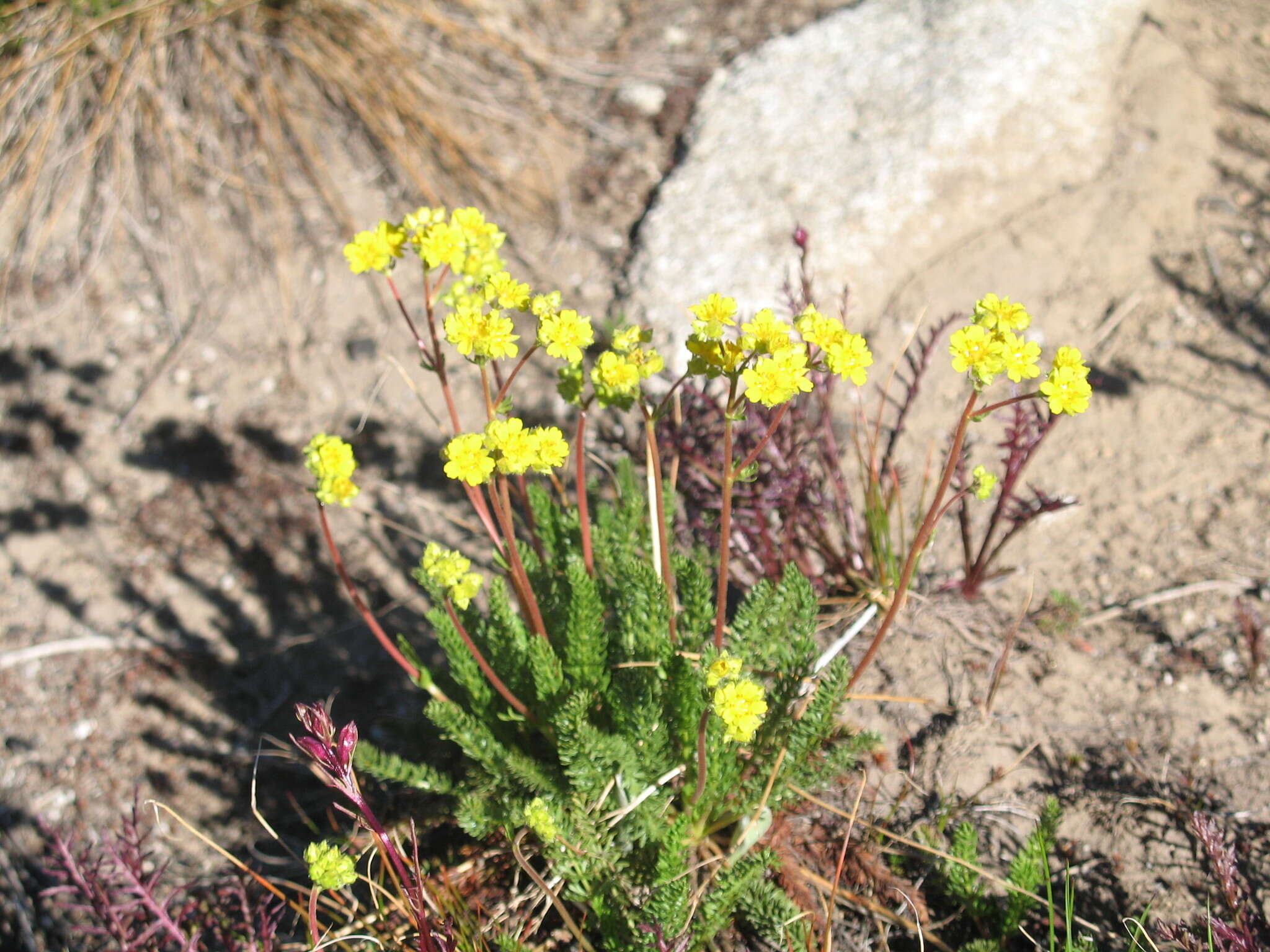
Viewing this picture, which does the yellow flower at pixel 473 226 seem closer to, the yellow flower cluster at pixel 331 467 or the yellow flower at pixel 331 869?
the yellow flower cluster at pixel 331 467

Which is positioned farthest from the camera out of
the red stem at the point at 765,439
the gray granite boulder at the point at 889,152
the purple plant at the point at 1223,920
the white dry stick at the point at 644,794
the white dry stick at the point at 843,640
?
the gray granite boulder at the point at 889,152

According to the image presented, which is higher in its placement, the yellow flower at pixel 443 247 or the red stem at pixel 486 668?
the yellow flower at pixel 443 247

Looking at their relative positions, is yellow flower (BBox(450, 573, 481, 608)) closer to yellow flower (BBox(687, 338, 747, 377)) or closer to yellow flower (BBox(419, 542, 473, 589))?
yellow flower (BBox(419, 542, 473, 589))

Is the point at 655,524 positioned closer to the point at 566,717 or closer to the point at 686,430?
the point at 566,717

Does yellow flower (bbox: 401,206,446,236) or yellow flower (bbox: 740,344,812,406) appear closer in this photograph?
yellow flower (bbox: 740,344,812,406)

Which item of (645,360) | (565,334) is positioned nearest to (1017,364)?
(645,360)

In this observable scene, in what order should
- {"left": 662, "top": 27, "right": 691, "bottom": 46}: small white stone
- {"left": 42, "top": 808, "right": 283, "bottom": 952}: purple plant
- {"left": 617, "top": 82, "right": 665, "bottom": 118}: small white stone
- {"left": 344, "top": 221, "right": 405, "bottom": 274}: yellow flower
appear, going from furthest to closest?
{"left": 662, "top": 27, "right": 691, "bottom": 46}: small white stone < {"left": 617, "top": 82, "right": 665, "bottom": 118}: small white stone < {"left": 42, "top": 808, "right": 283, "bottom": 952}: purple plant < {"left": 344, "top": 221, "right": 405, "bottom": 274}: yellow flower

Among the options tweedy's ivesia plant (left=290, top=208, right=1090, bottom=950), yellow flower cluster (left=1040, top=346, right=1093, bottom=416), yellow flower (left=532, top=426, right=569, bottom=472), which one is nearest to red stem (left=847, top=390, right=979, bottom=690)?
tweedy's ivesia plant (left=290, top=208, right=1090, bottom=950)

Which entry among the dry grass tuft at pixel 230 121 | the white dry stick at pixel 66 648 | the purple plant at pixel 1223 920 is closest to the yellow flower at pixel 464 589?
the purple plant at pixel 1223 920
